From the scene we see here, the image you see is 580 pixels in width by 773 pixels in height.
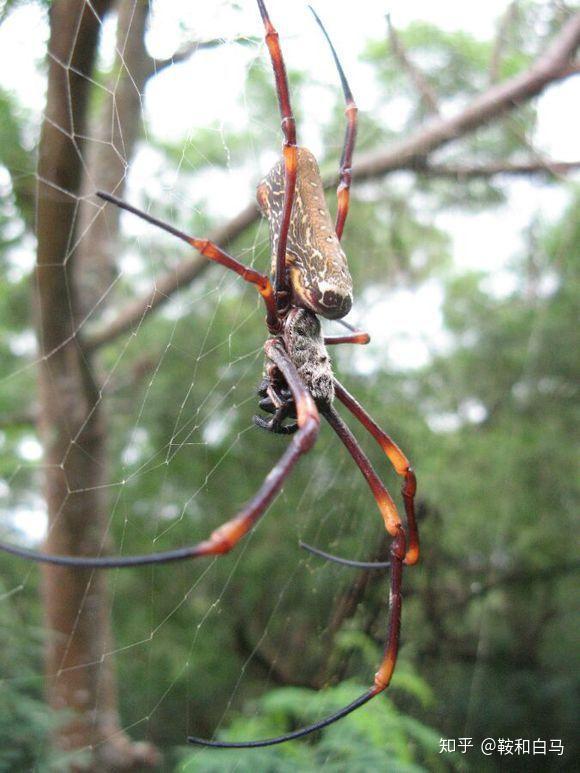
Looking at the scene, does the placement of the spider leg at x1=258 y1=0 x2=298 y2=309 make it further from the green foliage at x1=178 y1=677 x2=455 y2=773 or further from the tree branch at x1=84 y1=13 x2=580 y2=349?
the tree branch at x1=84 y1=13 x2=580 y2=349

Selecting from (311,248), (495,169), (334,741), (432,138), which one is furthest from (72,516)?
(495,169)

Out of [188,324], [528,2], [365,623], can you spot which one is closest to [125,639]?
[188,324]

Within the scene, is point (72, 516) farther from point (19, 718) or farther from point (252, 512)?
point (252, 512)

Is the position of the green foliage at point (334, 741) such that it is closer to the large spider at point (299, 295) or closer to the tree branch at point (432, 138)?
the large spider at point (299, 295)

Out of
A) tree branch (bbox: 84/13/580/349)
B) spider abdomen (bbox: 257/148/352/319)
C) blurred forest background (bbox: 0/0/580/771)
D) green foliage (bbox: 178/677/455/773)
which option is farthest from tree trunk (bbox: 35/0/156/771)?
spider abdomen (bbox: 257/148/352/319)

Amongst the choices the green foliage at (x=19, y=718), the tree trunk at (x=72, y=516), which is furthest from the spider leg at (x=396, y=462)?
the tree trunk at (x=72, y=516)
